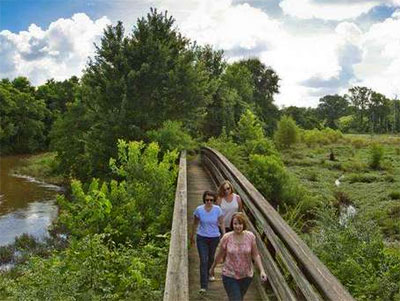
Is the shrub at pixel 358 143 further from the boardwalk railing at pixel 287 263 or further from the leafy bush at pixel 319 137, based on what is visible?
the boardwalk railing at pixel 287 263

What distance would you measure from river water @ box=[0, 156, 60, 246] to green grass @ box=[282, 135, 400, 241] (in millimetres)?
16590

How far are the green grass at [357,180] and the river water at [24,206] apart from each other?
1659cm

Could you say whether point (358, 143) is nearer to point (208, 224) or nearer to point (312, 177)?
point (312, 177)

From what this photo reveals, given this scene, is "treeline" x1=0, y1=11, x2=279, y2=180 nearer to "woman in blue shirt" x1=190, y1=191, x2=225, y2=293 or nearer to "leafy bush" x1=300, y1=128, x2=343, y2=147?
"woman in blue shirt" x1=190, y1=191, x2=225, y2=293

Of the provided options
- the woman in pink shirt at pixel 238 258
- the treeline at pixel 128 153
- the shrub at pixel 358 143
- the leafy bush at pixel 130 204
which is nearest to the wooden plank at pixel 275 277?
the woman in pink shirt at pixel 238 258

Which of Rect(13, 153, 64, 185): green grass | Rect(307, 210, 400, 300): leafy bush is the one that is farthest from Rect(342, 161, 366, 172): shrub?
Rect(307, 210, 400, 300): leafy bush

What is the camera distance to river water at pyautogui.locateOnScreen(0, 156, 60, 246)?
2803cm

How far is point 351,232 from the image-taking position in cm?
1123

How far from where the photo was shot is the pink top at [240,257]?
21.4 ft

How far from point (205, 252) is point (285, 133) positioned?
5876cm

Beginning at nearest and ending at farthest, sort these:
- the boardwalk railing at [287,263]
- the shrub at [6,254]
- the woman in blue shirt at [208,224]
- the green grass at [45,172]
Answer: the boardwalk railing at [287,263]
the woman in blue shirt at [208,224]
the shrub at [6,254]
the green grass at [45,172]

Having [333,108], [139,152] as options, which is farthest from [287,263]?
[333,108]

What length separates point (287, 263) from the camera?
6367 mm

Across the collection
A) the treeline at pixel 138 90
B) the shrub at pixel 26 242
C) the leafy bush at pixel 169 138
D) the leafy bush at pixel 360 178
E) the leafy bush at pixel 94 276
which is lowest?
the shrub at pixel 26 242
